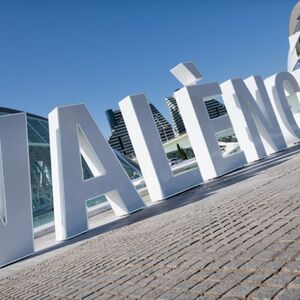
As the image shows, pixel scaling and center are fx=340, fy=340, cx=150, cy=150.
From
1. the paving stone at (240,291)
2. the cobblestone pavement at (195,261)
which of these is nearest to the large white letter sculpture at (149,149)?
the cobblestone pavement at (195,261)

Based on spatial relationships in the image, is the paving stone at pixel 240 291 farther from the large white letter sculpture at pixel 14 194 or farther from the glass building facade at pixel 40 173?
the glass building facade at pixel 40 173

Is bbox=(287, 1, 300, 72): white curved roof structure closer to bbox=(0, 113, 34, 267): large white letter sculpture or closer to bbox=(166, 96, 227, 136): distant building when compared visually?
bbox=(0, 113, 34, 267): large white letter sculpture

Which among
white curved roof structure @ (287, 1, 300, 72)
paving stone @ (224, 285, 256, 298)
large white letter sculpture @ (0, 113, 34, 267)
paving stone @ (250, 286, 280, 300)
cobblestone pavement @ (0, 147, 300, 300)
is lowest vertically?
paving stone @ (250, 286, 280, 300)

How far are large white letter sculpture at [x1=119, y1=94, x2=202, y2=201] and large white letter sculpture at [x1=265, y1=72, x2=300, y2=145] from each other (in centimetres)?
904

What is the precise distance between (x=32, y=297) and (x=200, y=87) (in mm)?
11863

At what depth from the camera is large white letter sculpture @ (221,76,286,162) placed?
15805 mm

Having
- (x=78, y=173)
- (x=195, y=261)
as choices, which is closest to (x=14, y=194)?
(x=78, y=173)

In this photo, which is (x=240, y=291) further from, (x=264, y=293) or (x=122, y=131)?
(x=122, y=131)

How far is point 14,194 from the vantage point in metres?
9.13

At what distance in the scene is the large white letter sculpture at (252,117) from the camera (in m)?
15.8

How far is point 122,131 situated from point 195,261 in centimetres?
16892

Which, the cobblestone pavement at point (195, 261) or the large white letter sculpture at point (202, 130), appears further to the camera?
the large white letter sculpture at point (202, 130)

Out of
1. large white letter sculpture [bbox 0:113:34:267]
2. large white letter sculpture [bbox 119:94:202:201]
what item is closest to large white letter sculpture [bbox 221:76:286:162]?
large white letter sculpture [bbox 119:94:202:201]

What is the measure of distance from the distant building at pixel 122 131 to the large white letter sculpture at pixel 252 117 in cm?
11628
